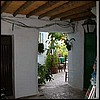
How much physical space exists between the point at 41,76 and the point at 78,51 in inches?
63.7

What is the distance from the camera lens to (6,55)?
5.05 metres

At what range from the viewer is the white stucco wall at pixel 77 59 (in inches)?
236

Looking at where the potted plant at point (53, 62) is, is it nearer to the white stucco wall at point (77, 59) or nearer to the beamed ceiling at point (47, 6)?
the white stucco wall at point (77, 59)

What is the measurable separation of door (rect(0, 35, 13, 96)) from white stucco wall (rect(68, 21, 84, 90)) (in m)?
2.39

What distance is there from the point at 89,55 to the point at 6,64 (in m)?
2.63

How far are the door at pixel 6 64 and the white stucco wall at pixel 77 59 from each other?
239 cm

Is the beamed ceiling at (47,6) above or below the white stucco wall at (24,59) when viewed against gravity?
above

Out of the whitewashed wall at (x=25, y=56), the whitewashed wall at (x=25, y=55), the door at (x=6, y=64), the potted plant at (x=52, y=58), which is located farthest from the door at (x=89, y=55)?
the potted plant at (x=52, y=58)

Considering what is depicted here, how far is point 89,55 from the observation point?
5.66 m

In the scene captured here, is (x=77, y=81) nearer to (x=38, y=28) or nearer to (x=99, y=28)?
(x=38, y=28)

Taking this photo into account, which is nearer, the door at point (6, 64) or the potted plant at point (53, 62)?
the door at point (6, 64)

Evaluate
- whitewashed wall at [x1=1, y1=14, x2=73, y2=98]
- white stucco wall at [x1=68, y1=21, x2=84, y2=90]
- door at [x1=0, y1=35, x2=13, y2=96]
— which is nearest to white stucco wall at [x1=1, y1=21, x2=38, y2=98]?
whitewashed wall at [x1=1, y1=14, x2=73, y2=98]

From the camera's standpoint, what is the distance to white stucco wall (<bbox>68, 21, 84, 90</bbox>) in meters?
5.98

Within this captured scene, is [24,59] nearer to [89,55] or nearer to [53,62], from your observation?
[89,55]
